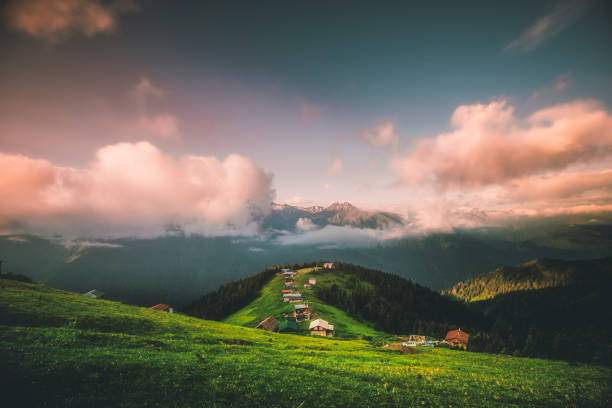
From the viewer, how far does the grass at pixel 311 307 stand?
78.5m

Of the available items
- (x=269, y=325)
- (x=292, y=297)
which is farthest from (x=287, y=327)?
(x=292, y=297)

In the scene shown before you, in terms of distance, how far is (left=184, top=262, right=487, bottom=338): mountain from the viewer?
94.5 m

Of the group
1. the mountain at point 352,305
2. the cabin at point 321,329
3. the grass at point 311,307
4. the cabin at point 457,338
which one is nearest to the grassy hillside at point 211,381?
the cabin at point 321,329

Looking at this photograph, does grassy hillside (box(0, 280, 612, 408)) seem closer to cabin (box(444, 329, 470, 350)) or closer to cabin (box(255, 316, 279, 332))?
cabin (box(255, 316, 279, 332))

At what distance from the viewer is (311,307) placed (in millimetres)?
94938

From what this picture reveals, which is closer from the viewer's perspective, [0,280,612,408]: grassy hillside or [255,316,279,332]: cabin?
[0,280,612,408]: grassy hillside

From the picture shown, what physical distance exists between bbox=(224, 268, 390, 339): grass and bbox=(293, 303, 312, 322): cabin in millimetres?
2230

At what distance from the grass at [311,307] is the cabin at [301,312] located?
223cm

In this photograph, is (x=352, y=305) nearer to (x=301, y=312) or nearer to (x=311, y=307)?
(x=311, y=307)

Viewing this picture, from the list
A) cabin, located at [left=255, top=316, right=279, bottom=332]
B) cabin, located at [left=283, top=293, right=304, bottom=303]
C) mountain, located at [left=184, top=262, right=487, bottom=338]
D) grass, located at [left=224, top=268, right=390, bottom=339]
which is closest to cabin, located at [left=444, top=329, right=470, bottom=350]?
mountain, located at [left=184, top=262, right=487, bottom=338]

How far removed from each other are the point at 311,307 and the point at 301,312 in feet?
20.1

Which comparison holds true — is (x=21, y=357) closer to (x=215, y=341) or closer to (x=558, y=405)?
(x=215, y=341)

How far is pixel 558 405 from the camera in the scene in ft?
47.9

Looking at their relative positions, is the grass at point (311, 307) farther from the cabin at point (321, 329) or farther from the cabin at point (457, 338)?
the cabin at point (457, 338)
